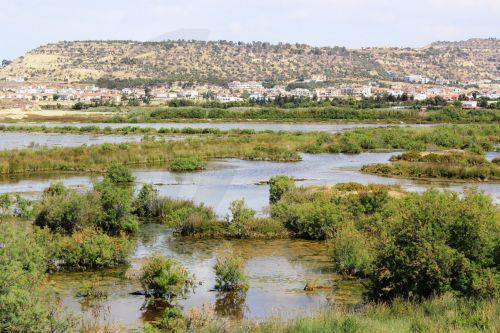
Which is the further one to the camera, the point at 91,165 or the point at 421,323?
the point at 91,165

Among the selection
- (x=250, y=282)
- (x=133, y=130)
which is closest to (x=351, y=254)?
(x=250, y=282)

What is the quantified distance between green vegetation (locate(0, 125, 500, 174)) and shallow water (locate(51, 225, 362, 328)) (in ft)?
63.7

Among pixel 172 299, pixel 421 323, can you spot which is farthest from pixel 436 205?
pixel 172 299

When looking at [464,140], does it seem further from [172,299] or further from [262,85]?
[262,85]

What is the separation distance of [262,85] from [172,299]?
17072 cm

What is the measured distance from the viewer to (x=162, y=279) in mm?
14602

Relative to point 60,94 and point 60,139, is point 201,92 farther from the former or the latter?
point 60,139

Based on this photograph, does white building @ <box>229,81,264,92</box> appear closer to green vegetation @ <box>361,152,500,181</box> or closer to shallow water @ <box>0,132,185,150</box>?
shallow water @ <box>0,132,185,150</box>

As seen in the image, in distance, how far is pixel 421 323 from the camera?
9.85m

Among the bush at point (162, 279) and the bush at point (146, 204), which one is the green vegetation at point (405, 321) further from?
the bush at point (146, 204)

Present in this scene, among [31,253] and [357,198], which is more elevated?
[31,253]

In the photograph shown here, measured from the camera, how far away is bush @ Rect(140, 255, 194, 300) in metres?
14.6

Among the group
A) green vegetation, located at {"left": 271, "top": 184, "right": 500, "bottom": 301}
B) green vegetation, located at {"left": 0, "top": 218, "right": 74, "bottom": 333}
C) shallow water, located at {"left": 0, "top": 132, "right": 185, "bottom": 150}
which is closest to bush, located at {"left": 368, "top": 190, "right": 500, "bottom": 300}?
green vegetation, located at {"left": 271, "top": 184, "right": 500, "bottom": 301}

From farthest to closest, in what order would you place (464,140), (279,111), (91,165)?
1. (279,111)
2. (464,140)
3. (91,165)
